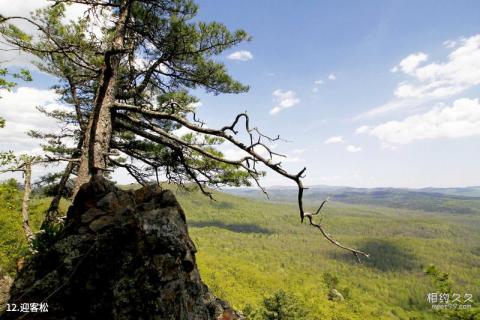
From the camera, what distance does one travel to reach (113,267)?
4.48 metres

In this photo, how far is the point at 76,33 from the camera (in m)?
8.65

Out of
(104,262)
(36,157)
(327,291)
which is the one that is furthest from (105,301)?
(327,291)

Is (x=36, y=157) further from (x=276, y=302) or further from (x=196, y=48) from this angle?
(x=276, y=302)

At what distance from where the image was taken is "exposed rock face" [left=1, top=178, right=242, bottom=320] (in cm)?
429

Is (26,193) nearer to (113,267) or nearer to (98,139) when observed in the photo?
(98,139)

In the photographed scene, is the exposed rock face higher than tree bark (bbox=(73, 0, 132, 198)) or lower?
lower

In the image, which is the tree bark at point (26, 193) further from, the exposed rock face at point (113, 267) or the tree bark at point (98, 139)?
the exposed rock face at point (113, 267)

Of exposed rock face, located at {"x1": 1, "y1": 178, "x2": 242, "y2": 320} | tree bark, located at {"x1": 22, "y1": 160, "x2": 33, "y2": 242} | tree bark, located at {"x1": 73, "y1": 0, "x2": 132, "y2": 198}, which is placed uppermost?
tree bark, located at {"x1": 73, "y1": 0, "x2": 132, "y2": 198}

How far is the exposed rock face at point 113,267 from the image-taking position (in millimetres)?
4289

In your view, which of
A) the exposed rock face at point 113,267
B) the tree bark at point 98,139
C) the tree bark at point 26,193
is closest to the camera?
the exposed rock face at point 113,267

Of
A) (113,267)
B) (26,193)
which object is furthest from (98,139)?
(113,267)

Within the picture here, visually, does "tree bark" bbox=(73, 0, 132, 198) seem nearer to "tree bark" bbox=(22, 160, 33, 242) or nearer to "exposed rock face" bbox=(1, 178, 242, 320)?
"tree bark" bbox=(22, 160, 33, 242)

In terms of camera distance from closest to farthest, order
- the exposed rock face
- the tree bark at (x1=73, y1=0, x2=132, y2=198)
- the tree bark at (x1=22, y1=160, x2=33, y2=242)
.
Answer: the exposed rock face
the tree bark at (x1=22, y1=160, x2=33, y2=242)
the tree bark at (x1=73, y1=0, x2=132, y2=198)

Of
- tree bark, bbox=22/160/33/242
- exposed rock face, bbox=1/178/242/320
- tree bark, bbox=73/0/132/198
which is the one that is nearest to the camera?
exposed rock face, bbox=1/178/242/320
